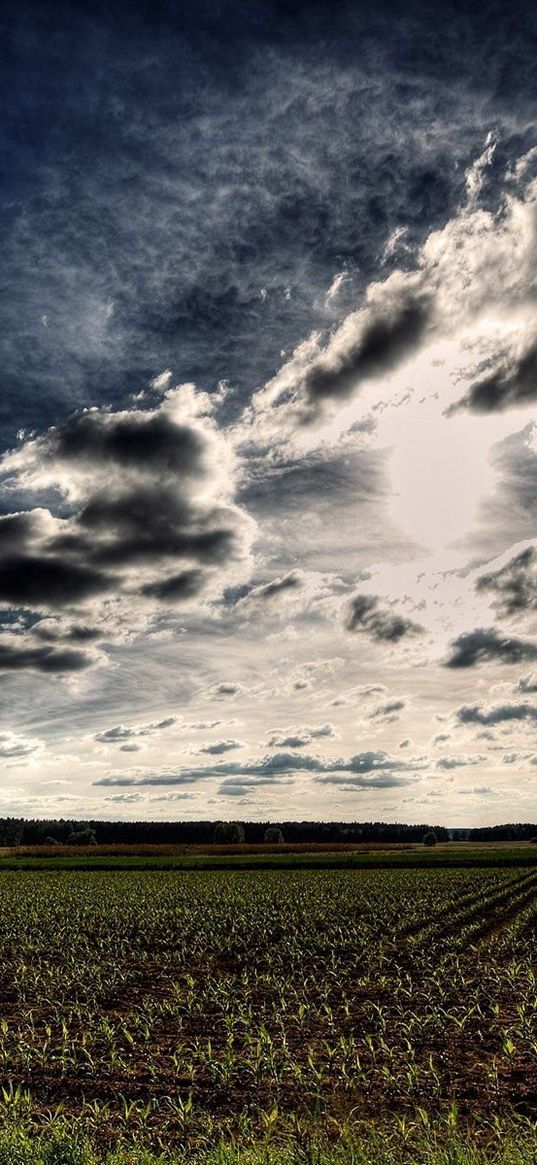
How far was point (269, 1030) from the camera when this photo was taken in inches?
581

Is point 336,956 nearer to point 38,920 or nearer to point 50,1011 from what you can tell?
point 50,1011

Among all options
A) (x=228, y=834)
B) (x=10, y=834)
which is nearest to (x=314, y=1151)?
(x=228, y=834)

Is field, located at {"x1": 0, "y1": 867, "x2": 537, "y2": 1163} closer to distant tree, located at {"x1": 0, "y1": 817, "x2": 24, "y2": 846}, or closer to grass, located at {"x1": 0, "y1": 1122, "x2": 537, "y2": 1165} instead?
grass, located at {"x1": 0, "y1": 1122, "x2": 537, "y2": 1165}

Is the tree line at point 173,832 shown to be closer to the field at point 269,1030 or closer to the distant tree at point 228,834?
the distant tree at point 228,834

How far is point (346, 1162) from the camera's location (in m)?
7.89

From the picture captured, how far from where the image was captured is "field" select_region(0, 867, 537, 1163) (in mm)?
10031

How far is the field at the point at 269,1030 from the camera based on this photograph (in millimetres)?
10031

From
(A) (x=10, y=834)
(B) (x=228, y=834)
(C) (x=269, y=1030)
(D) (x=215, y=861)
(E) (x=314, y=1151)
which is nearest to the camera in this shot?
(E) (x=314, y=1151)

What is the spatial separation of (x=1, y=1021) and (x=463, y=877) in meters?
42.7

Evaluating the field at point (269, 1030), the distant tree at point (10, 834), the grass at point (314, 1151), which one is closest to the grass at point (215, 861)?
the field at point (269, 1030)

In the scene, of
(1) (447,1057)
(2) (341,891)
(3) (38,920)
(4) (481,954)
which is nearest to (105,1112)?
(1) (447,1057)

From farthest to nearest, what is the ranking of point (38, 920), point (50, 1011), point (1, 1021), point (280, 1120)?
1. point (38, 920)
2. point (50, 1011)
3. point (1, 1021)
4. point (280, 1120)

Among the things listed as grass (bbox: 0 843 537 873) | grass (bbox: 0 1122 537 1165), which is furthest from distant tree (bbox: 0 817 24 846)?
grass (bbox: 0 1122 537 1165)

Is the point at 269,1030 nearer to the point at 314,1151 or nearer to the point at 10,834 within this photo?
the point at 314,1151
